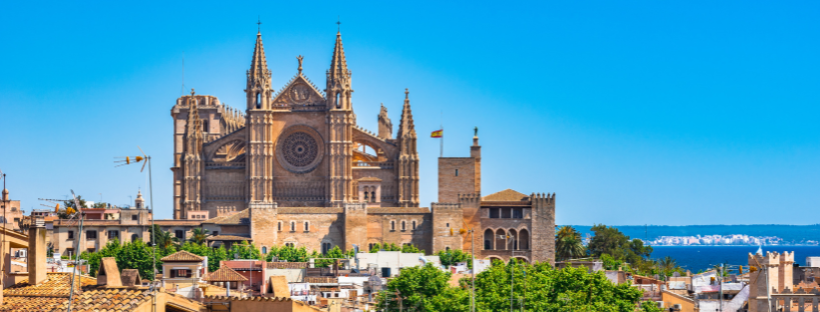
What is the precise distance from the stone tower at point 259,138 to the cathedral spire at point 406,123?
1208 cm

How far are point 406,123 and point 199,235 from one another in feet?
84.0

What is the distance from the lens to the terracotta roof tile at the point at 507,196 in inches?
4055

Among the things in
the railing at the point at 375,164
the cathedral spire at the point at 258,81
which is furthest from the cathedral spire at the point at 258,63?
the railing at the point at 375,164

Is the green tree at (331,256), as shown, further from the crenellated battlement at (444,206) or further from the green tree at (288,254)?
the crenellated battlement at (444,206)

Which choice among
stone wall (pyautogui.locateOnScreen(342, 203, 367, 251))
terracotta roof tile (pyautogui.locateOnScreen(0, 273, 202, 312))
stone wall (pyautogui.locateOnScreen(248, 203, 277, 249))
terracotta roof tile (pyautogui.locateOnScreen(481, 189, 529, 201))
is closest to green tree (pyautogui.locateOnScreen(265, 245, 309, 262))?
stone wall (pyautogui.locateOnScreen(248, 203, 277, 249))

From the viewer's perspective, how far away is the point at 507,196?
104m

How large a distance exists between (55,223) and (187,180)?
19.1 meters

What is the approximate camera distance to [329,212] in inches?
4158

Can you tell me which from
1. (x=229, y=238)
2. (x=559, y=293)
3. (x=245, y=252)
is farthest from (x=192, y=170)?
(x=559, y=293)

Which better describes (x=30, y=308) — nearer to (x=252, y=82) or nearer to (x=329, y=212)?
(x=329, y=212)

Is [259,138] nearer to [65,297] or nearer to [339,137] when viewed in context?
[339,137]

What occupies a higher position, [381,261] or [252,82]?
[252,82]

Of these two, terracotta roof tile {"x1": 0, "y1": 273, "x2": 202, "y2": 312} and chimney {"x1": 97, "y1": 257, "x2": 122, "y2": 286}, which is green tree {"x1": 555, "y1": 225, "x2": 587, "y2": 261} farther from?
terracotta roof tile {"x1": 0, "y1": 273, "x2": 202, "y2": 312}

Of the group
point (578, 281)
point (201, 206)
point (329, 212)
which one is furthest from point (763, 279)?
point (201, 206)
